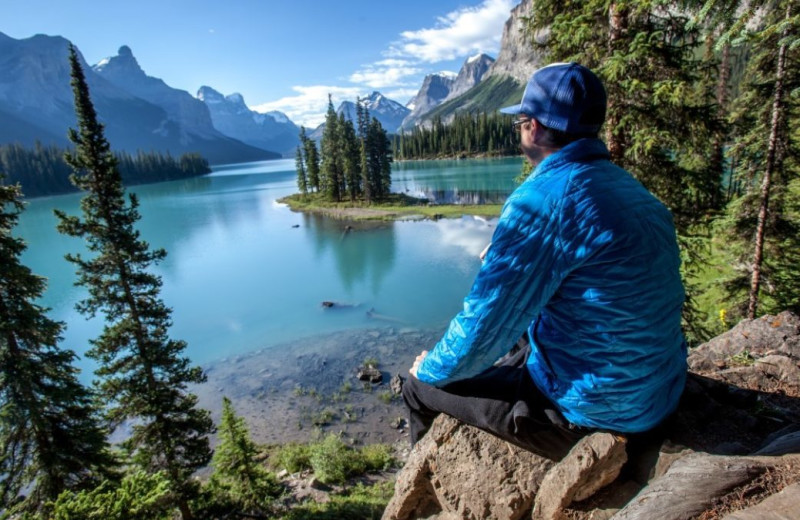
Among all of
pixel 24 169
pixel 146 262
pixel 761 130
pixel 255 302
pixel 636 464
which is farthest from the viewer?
pixel 24 169

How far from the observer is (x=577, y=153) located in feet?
6.55

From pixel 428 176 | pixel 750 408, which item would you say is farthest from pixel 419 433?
pixel 428 176

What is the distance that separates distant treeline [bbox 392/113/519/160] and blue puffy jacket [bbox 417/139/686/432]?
117 metres

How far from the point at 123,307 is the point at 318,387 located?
7.62 meters

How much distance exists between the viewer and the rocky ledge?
6.66ft

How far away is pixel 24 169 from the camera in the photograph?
11388 centimetres

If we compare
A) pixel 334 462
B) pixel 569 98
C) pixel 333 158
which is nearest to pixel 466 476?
pixel 569 98

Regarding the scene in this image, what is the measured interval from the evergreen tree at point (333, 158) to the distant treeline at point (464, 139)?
207 ft

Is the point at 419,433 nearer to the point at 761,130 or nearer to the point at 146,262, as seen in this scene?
the point at 146,262

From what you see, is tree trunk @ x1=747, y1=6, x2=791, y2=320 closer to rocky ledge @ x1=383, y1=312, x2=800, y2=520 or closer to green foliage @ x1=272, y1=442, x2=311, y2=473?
rocky ledge @ x1=383, y1=312, x2=800, y2=520

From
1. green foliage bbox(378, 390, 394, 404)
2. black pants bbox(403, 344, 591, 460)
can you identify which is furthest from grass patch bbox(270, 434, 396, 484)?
black pants bbox(403, 344, 591, 460)

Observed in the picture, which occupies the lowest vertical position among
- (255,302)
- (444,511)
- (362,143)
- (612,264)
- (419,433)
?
(255,302)

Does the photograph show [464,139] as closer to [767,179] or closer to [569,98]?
[767,179]

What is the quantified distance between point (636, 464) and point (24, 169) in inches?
6110
